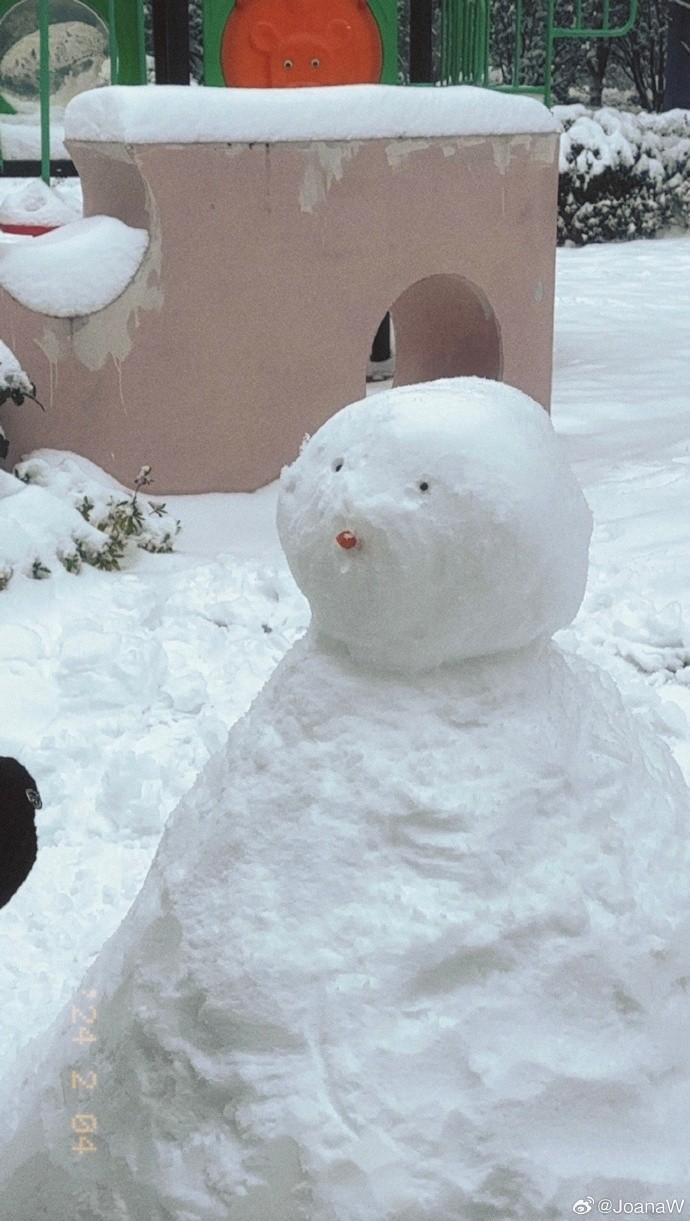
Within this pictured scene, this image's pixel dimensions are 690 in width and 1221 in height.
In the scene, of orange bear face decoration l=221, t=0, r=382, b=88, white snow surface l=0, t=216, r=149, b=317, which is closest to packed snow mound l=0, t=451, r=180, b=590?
white snow surface l=0, t=216, r=149, b=317

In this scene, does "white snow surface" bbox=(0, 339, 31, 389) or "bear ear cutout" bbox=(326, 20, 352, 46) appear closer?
"white snow surface" bbox=(0, 339, 31, 389)

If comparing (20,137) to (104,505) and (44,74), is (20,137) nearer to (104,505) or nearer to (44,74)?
(44,74)

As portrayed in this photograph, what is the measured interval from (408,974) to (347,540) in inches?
20.3

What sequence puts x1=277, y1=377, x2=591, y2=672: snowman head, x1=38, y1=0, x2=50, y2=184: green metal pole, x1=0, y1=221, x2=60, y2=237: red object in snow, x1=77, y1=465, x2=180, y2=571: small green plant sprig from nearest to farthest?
x1=277, y1=377, x2=591, y2=672: snowman head, x1=77, y1=465, x2=180, y2=571: small green plant sprig, x1=38, y1=0, x2=50, y2=184: green metal pole, x1=0, y1=221, x2=60, y2=237: red object in snow

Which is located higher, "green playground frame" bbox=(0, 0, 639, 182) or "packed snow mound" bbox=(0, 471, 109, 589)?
"green playground frame" bbox=(0, 0, 639, 182)

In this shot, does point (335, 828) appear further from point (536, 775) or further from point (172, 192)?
point (172, 192)

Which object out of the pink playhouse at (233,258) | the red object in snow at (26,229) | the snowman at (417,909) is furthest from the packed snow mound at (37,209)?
the snowman at (417,909)

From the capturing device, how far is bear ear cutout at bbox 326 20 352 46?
7.43 m

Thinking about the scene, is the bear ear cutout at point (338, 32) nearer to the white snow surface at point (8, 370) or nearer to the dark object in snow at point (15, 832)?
the white snow surface at point (8, 370)

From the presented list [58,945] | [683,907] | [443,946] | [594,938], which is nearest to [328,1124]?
[443,946]

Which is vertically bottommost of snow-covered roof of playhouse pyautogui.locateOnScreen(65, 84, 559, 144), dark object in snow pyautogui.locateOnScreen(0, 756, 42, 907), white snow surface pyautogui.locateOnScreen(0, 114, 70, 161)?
dark object in snow pyautogui.locateOnScreen(0, 756, 42, 907)

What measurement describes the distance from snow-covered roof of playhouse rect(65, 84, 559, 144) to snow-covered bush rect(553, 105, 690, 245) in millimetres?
Result: 7834
